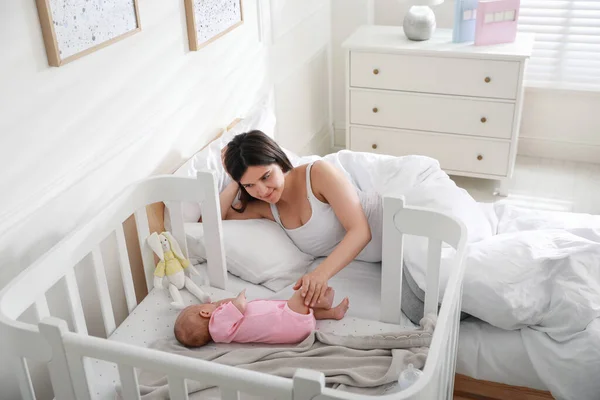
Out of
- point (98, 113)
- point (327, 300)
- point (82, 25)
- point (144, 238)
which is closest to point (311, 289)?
point (327, 300)

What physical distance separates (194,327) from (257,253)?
38 centimetres

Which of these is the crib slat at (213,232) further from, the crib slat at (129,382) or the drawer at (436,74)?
the drawer at (436,74)

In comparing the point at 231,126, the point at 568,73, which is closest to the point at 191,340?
the point at 231,126

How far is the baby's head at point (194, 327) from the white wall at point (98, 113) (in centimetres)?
34

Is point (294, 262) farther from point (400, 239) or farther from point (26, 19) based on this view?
point (26, 19)

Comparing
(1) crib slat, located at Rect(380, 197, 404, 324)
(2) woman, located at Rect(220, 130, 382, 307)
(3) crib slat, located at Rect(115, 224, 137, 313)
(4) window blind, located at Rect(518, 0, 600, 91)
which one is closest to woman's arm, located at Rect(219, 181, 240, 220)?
(2) woman, located at Rect(220, 130, 382, 307)

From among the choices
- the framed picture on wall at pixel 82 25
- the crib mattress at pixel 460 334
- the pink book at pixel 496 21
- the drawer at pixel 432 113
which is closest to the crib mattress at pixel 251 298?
the crib mattress at pixel 460 334

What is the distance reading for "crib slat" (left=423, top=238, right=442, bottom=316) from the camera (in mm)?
1638

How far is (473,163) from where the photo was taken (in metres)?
3.21

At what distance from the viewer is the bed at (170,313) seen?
1.16m

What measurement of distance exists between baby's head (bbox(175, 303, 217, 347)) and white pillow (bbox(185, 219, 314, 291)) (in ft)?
0.95

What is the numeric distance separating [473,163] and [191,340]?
196 centimetres

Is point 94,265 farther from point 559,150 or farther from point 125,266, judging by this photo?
point 559,150

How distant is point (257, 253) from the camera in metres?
2.00
